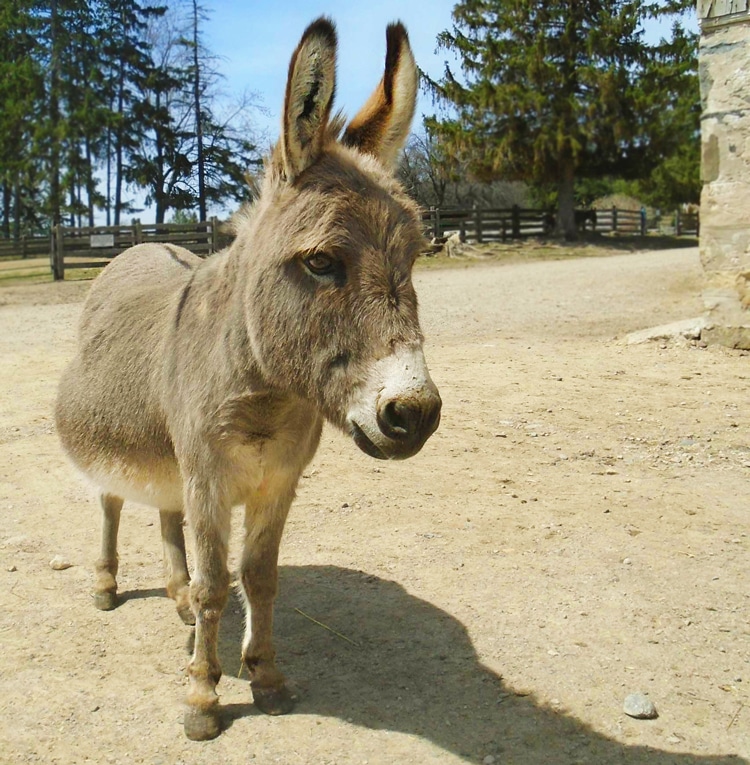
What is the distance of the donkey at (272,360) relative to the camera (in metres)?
2.48

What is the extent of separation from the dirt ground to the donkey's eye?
1.73 m

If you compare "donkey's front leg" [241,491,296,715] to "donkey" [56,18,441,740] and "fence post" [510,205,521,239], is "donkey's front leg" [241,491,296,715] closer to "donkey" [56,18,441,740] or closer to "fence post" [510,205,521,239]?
"donkey" [56,18,441,740]

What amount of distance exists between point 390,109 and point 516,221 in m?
24.7

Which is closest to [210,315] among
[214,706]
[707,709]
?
[214,706]

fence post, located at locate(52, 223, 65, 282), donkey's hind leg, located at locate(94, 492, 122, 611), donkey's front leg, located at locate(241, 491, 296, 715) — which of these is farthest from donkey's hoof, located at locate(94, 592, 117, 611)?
fence post, located at locate(52, 223, 65, 282)

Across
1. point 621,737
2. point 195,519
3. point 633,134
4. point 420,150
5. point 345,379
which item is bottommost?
point 621,737

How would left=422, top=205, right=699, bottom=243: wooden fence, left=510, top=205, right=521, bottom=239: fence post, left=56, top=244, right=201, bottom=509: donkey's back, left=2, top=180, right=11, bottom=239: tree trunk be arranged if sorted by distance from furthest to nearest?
1. left=510, top=205, right=521, bottom=239: fence post
2. left=422, top=205, right=699, bottom=243: wooden fence
3. left=2, top=180, right=11, bottom=239: tree trunk
4. left=56, top=244, right=201, bottom=509: donkey's back

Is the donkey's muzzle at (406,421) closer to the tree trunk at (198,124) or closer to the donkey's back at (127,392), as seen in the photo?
the donkey's back at (127,392)

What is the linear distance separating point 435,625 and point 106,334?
7.10ft

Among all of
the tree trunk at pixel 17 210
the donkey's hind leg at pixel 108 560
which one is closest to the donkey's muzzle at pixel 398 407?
the donkey's hind leg at pixel 108 560

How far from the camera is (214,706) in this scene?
3014 mm

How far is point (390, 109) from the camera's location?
2.96 metres

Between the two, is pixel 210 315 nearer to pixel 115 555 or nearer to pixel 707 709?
pixel 115 555

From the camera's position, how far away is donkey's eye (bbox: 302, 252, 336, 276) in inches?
101
